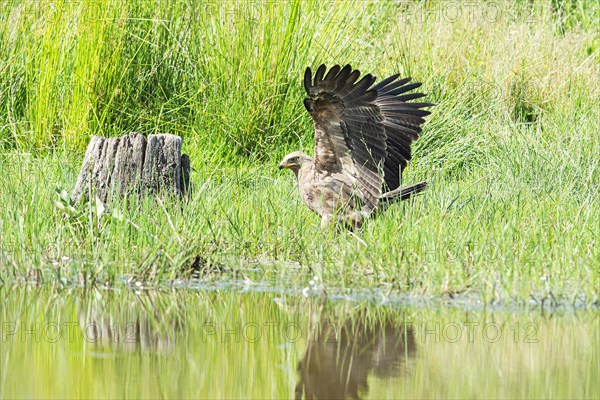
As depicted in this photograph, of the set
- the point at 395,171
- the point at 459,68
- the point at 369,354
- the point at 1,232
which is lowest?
the point at 369,354

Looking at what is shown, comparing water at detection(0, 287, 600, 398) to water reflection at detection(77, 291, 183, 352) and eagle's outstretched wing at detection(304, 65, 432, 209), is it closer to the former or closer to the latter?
water reflection at detection(77, 291, 183, 352)

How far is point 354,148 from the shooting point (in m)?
7.28

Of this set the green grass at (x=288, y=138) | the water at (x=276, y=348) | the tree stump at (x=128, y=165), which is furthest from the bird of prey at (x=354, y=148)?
the water at (x=276, y=348)

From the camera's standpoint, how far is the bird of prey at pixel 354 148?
6.95 m

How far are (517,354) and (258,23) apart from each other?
5204 mm

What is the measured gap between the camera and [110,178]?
7.08 m

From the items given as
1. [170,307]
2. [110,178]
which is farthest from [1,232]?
[170,307]

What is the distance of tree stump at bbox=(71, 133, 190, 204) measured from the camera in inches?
277

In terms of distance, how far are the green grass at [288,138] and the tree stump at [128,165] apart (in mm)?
232

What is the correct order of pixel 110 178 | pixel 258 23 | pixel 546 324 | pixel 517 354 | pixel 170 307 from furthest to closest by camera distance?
pixel 258 23
pixel 110 178
pixel 170 307
pixel 546 324
pixel 517 354

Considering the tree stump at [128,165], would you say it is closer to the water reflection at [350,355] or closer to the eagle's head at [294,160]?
the eagle's head at [294,160]

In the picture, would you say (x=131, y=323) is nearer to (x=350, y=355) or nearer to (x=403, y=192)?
(x=350, y=355)

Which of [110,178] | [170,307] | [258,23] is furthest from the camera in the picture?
[258,23]

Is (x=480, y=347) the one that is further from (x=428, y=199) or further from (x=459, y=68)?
(x=459, y=68)
